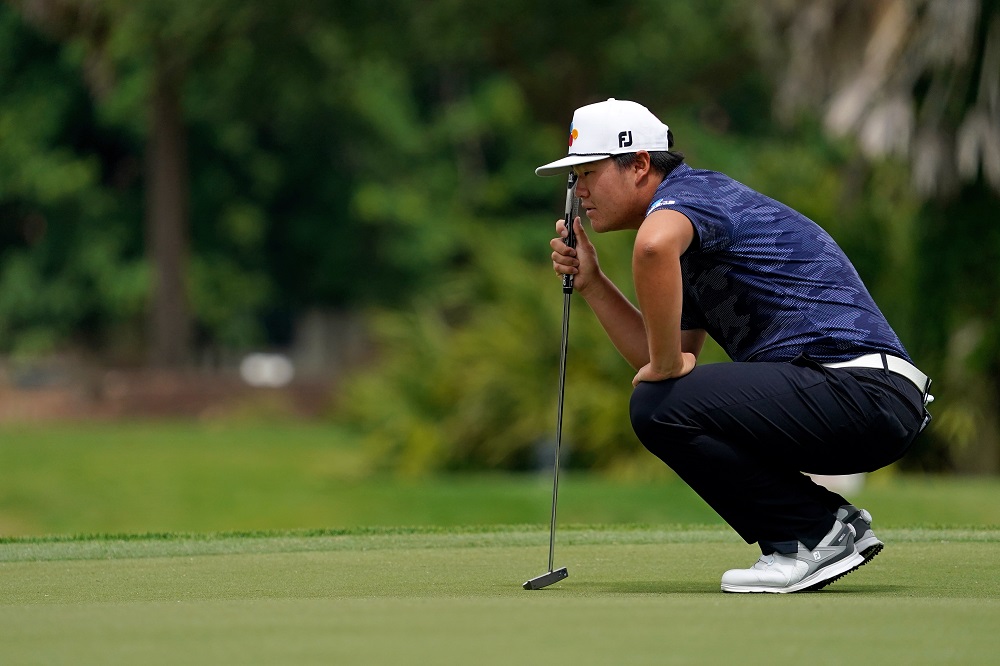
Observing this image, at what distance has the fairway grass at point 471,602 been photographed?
12.0 feet

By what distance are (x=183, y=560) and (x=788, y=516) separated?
2246 millimetres

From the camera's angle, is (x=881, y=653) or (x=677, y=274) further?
(x=677, y=274)

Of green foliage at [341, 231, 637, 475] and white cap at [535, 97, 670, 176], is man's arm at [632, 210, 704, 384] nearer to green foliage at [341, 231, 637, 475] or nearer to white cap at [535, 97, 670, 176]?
white cap at [535, 97, 670, 176]

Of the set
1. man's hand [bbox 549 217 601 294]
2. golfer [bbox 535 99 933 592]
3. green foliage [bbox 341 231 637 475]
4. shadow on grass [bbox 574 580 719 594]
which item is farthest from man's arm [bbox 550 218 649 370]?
green foliage [bbox 341 231 637 475]

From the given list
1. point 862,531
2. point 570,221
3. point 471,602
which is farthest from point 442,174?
point 471,602

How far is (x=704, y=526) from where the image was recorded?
757 centimetres

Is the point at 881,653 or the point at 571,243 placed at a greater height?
the point at 571,243

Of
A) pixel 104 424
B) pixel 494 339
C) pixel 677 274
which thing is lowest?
pixel 104 424

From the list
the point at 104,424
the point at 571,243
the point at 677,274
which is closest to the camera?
the point at 677,274

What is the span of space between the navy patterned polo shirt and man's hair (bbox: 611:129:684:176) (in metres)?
0.03

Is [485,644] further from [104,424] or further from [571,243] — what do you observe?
[104,424]

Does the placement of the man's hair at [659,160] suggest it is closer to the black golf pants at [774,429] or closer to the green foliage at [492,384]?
the black golf pants at [774,429]

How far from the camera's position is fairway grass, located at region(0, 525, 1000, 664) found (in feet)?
12.0

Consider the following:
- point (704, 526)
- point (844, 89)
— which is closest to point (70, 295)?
point (844, 89)
